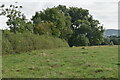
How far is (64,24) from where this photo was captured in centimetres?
5097

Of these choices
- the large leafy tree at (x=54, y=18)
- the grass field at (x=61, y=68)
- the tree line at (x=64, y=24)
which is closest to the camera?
the grass field at (x=61, y=68)

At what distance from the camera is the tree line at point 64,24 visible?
109 feet

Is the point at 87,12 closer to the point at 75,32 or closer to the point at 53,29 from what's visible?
the point at 75,32

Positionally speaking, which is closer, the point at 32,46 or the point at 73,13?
the point at 32,46

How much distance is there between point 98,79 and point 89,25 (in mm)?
56282

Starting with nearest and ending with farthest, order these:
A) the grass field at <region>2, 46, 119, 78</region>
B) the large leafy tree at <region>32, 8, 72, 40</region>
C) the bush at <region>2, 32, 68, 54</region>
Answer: the grass field at <region>2, 46, 119, 78</region> < the bush at <region>2, 32, 68, 54</region> < the large leafy tree at <region>32, 8, 72, 40</region>

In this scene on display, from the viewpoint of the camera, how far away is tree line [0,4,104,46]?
33094 mm


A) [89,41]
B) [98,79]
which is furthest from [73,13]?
[98,79]

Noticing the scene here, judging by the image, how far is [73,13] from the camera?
66.3m

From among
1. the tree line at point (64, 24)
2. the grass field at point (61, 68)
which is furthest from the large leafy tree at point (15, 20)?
the grass field at point (61, 68)

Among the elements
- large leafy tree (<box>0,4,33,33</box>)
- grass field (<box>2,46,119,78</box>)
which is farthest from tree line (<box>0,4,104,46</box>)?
grass field (<box>2,46,119,78</box>)

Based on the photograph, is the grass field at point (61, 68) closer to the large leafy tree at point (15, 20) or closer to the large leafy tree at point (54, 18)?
the large leafy tree at point (15, 20)

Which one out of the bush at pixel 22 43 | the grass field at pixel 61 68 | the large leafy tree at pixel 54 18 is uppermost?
the large leafy tree at pixel 54 18

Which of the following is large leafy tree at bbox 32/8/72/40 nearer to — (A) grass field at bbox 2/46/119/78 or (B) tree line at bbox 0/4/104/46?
(B) tree line at bbox 0/4/104/46
